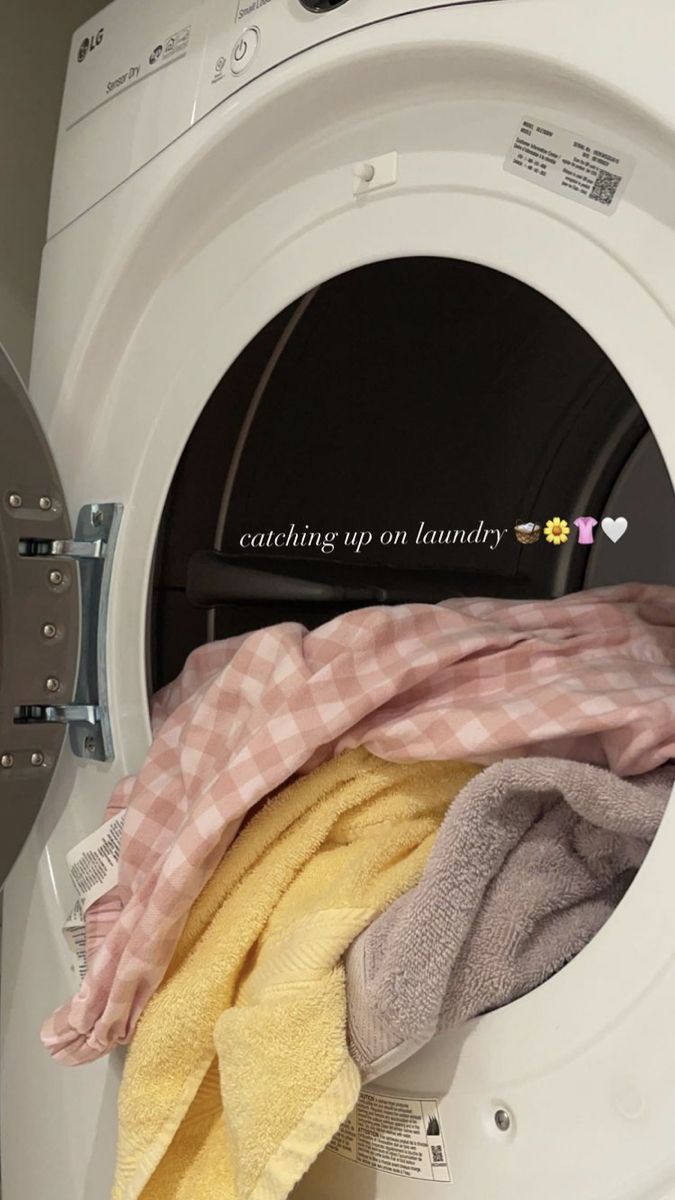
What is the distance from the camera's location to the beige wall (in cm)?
99

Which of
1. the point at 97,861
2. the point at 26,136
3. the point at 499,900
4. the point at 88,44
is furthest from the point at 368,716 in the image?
the point at 26,136

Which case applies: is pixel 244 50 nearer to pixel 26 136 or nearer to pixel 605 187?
pixel 605 187

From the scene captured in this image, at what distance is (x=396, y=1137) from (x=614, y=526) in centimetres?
36

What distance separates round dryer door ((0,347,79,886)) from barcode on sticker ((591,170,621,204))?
44cm

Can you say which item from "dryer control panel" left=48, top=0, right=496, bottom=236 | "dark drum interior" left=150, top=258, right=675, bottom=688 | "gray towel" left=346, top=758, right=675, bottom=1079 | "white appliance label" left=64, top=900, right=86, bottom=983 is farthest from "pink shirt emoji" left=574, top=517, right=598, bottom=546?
"white appliance label" left=64, top=900, right=86, bottom=983

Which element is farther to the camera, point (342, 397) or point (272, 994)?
point (342, 397)

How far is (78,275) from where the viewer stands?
2.55 ft

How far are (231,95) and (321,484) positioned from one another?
260 mm

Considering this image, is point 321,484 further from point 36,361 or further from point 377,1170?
point 377,1170

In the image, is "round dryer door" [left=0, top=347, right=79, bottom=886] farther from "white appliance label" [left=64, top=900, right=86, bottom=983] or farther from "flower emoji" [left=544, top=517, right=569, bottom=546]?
"flower emoji" [left=544, top=517, right=569, bottom=546]

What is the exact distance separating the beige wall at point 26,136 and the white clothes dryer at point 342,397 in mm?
188

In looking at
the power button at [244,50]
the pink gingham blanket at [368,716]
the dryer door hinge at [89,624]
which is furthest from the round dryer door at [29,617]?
the power button at [244,50]

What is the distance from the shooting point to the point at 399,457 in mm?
736

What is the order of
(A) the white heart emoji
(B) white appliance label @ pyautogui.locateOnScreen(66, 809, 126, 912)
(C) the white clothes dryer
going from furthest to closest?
(B) white appliance label @ pyautogui.locateOnScreen(66, 809, 126, 912) → (A) the white heart emoji → (C) the white clothes dryer
